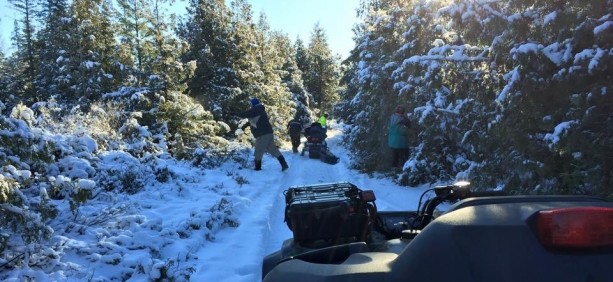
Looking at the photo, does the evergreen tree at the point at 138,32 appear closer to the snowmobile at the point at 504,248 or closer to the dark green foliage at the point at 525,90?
the dark green foliage at the point at 525,90

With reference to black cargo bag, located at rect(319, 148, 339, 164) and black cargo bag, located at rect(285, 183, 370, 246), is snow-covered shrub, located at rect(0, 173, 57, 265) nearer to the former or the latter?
black cargo bag, located at rect(285, 183, 370, 246)

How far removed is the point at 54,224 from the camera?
17.9 ft

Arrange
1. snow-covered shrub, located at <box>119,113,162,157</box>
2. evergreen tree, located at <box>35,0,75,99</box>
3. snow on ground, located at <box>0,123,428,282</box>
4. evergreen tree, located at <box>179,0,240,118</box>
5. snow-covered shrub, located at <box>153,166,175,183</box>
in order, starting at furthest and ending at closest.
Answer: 1. evergreen tree, located at <box>179,0,240,118</box>
2. evergreen tree, located at <box>35,0,75,99</box>
3. snow-covered shrub, located at <box>119,113,162,157</box>
4. snow-covered shrub, located at <box>153,166,175,183</box>
5. snow on ground, located at <box>0,123,428,282</box>

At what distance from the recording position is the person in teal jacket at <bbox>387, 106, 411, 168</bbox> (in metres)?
11.5

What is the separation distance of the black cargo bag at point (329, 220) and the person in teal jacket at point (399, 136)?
26.4 ft

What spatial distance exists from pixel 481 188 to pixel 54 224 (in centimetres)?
585

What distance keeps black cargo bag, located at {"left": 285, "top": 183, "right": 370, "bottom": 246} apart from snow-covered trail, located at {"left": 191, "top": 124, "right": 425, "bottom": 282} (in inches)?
52.0

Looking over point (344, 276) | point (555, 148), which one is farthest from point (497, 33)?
point (344, 276)

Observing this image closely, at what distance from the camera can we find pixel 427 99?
425 inches

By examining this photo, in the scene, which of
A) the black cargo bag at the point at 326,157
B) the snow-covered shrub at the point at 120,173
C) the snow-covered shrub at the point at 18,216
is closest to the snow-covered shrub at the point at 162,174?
the snow-covered shrub at the point at 120,173

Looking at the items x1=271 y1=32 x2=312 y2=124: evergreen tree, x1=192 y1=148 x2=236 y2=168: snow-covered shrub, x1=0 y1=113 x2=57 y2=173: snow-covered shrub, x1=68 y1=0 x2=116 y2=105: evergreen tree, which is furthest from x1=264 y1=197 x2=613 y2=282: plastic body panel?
x1=271 y1=32 x2=312 y2=124: evergreen tree

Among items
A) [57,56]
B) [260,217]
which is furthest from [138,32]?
[260,217]

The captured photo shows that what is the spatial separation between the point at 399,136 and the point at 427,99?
1.40 meters

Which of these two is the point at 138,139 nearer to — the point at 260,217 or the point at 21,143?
the point at 260,217
